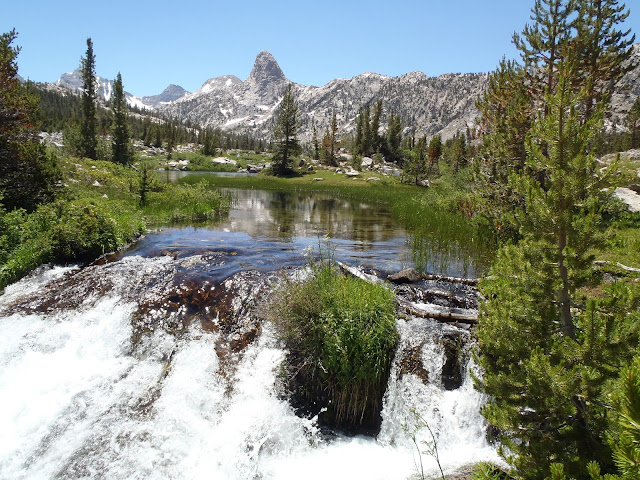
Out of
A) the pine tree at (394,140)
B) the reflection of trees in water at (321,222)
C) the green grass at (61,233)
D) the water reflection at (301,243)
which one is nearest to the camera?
the green grass at (61,233)

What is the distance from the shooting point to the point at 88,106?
3931 cm

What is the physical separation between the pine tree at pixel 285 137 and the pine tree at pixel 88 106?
28.8 m

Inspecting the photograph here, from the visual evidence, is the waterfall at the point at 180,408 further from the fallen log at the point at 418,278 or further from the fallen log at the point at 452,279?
the fallen log at the point at 452,279

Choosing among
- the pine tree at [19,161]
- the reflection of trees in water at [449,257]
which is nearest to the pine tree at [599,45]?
the reflection of trees in water at [449,257]

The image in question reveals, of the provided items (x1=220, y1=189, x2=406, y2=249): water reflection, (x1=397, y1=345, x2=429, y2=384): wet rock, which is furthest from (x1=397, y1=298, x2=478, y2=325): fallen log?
(x1=220, y1=189, x2=406, y2=249): water reflection

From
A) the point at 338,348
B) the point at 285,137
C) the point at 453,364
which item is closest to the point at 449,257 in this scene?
the point at 453,364

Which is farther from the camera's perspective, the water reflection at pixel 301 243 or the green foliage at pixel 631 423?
the water reflection at pixel 301 243

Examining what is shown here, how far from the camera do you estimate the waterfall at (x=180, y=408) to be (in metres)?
5.23

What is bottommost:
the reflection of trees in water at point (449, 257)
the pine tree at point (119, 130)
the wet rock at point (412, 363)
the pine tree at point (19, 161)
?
the wet rock at point (412, 363)

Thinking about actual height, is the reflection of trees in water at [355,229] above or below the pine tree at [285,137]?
below

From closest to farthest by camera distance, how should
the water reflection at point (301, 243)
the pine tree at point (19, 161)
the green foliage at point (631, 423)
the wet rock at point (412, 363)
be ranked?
the green foliage at point (631, 423)
the wet rock at point (412, 363)
the water reflection at point (301, 243)
the pine tree at point (19, 161)

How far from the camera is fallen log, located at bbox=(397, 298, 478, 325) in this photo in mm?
7301

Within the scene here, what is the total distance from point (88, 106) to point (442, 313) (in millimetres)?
45026

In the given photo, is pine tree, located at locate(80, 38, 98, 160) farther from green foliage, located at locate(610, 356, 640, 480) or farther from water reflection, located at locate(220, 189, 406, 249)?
green foliage, located at locate(610, 356, 640, 480)
